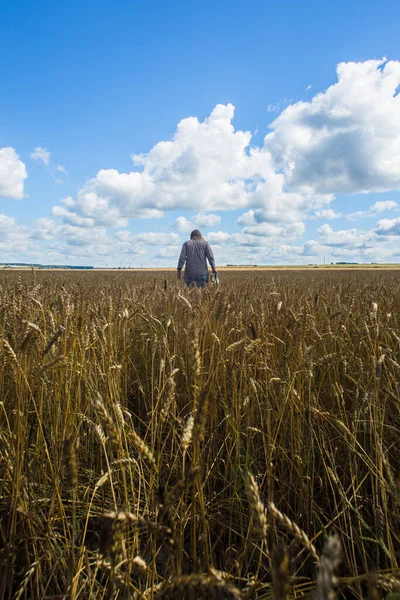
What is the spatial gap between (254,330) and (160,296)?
9.59 feet

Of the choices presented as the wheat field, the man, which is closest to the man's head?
the man

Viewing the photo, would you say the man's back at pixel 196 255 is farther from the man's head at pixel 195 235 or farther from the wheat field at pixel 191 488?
the wheat field at pixel 191 488

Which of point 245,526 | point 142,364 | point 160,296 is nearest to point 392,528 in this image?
point 245,526

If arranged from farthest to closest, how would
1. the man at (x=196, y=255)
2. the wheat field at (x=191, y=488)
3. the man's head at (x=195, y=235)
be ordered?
the man's head at (x=195, y=235) → the man at (x=196, y=255) → the wheat field at (x=191, y=488)

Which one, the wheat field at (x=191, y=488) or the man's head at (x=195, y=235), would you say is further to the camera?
the man's head at (x=195, y=235)

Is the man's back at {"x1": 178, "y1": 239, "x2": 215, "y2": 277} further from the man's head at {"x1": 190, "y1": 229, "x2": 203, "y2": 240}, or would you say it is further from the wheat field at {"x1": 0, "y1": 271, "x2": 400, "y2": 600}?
the wheat field at {"x1": 0, "y1": 271, "x2": 400, "y2": 600}

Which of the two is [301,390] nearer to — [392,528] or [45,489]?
[392,528]

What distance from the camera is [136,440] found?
2.52 ft

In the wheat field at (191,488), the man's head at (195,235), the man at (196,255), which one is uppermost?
the man's head at (195,235)

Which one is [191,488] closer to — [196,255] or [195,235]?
[196,255]

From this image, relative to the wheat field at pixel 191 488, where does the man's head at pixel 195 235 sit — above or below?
above

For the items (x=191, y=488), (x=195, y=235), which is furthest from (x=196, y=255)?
(x=191, y=488)

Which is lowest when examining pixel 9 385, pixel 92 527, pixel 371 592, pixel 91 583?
pixel 92 527

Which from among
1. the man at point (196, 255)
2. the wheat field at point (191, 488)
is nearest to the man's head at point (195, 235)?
the man at point (196, 255)
